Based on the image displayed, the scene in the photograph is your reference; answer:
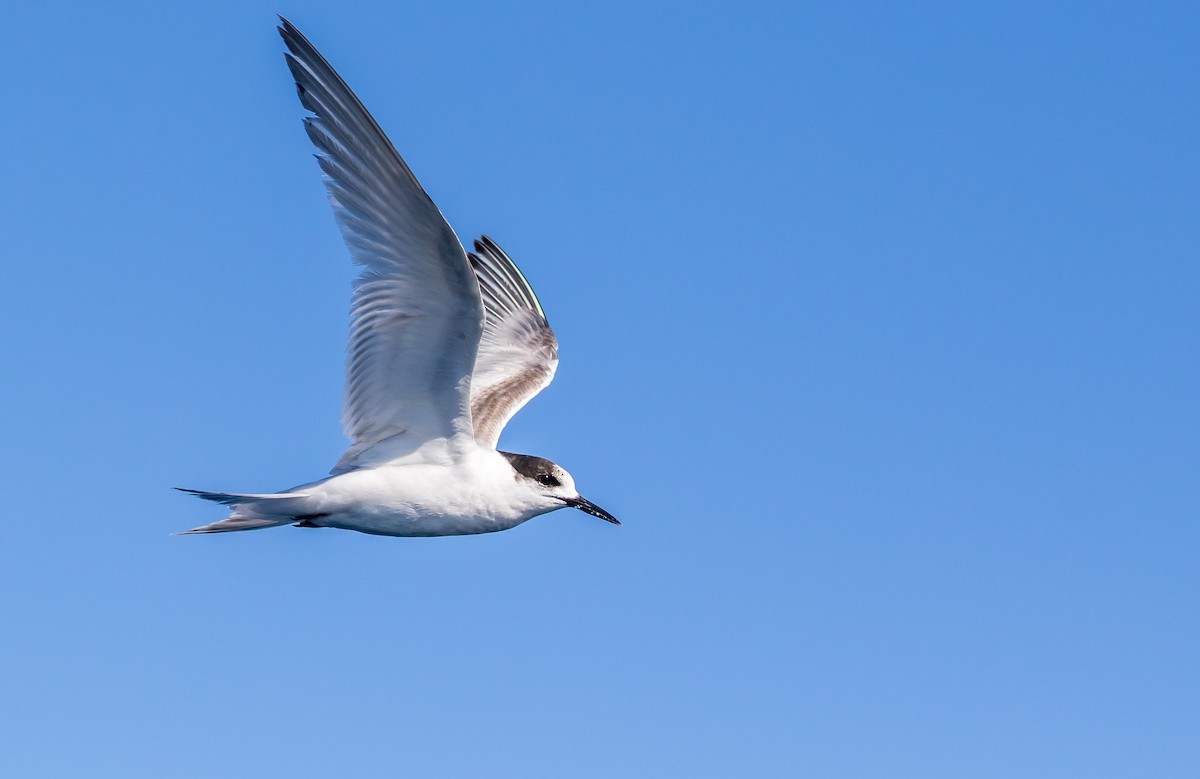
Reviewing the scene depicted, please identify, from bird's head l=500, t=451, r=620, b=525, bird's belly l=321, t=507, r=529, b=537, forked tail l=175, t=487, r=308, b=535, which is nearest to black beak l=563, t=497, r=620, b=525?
bird's head l=500, t=451, r=620, b=525

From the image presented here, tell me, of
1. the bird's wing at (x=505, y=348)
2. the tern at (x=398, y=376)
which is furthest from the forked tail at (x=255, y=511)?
the bird's wing at (x=505, y=348)

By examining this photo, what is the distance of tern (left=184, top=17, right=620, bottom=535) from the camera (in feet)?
32.6

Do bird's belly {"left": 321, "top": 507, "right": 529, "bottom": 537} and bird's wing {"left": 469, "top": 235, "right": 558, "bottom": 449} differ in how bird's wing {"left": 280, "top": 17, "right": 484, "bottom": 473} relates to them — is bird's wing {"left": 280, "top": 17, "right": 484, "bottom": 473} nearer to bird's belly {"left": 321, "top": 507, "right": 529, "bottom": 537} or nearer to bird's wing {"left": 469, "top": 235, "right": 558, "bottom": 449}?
bird's belly {"left": 321, "top": 507, "right": 529, "bottom": 537}

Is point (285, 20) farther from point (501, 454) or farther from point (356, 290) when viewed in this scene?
point (501, 454)

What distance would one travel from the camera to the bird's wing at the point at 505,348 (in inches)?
544

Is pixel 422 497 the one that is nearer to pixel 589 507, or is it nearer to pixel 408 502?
pixel 408 502

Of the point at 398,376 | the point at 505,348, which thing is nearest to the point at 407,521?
the point at 398,376

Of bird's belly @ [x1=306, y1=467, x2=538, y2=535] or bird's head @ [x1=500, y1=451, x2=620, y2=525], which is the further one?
bird's head @ [x1=500, y1=451, x2=620, y2=525]

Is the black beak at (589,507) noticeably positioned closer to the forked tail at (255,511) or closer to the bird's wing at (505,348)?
the bird's wing at (505,348)

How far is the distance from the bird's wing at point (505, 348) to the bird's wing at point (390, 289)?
1969mm

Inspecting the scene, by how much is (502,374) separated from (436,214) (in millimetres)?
4828

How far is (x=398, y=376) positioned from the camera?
11141 millimetres

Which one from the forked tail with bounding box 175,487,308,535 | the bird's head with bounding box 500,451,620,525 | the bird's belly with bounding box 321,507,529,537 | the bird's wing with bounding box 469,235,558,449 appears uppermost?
the bird's wing with bounding box 469,235,558,449

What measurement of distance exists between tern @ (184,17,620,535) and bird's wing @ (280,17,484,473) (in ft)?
0.03
